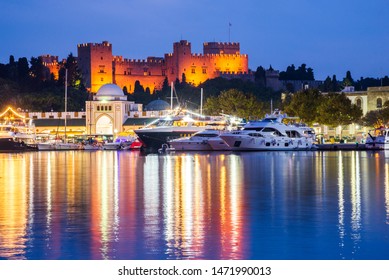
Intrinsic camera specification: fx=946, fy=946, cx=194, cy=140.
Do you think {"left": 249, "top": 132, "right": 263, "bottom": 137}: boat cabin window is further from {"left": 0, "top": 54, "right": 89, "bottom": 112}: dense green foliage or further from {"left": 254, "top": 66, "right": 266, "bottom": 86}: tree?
{"left": 254, "top": 66, "right": 266, "bottom": 86}: tree

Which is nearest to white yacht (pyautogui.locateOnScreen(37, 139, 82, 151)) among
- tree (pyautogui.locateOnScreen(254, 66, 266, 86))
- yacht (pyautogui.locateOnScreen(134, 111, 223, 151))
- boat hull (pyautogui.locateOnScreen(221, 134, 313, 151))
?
yacht (pyautogui.locateOnScreen(134, 111, 223, 151))

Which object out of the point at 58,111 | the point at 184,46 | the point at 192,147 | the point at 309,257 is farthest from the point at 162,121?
the point at 184,46

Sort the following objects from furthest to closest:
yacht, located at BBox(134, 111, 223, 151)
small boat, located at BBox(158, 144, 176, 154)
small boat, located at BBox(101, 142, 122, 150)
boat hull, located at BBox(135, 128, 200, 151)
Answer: small boat, located at BBox(101, 142, 122, 150) → yacht, located at BBox(134, 111, 223, 151) → boat hull, located at BBox(135, 128, 200, 151) → small boat, located at BBox(158, 144, 176, 154)

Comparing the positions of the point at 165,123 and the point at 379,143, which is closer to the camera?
the point at 379,143

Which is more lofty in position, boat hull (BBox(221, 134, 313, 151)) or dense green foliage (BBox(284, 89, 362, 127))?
dense green foliage (BBox(284, 89, 362, 127))

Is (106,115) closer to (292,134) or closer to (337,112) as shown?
(337,112)

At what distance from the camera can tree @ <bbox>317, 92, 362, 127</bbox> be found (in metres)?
94.9

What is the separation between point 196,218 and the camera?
21.8m

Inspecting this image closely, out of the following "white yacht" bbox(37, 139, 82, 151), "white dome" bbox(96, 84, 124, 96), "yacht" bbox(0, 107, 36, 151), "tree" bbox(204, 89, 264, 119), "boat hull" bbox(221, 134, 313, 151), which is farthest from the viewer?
"white dome" bbox(96, 84, 124, 96)

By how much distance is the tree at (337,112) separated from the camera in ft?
311

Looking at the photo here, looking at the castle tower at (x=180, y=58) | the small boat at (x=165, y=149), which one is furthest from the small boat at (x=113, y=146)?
the castle tower at (x=180, y=58)

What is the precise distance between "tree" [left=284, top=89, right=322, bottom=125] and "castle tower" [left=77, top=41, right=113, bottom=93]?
226 feet

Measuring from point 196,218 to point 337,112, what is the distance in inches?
2943

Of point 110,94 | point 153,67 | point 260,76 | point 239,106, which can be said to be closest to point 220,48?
point 153,67
